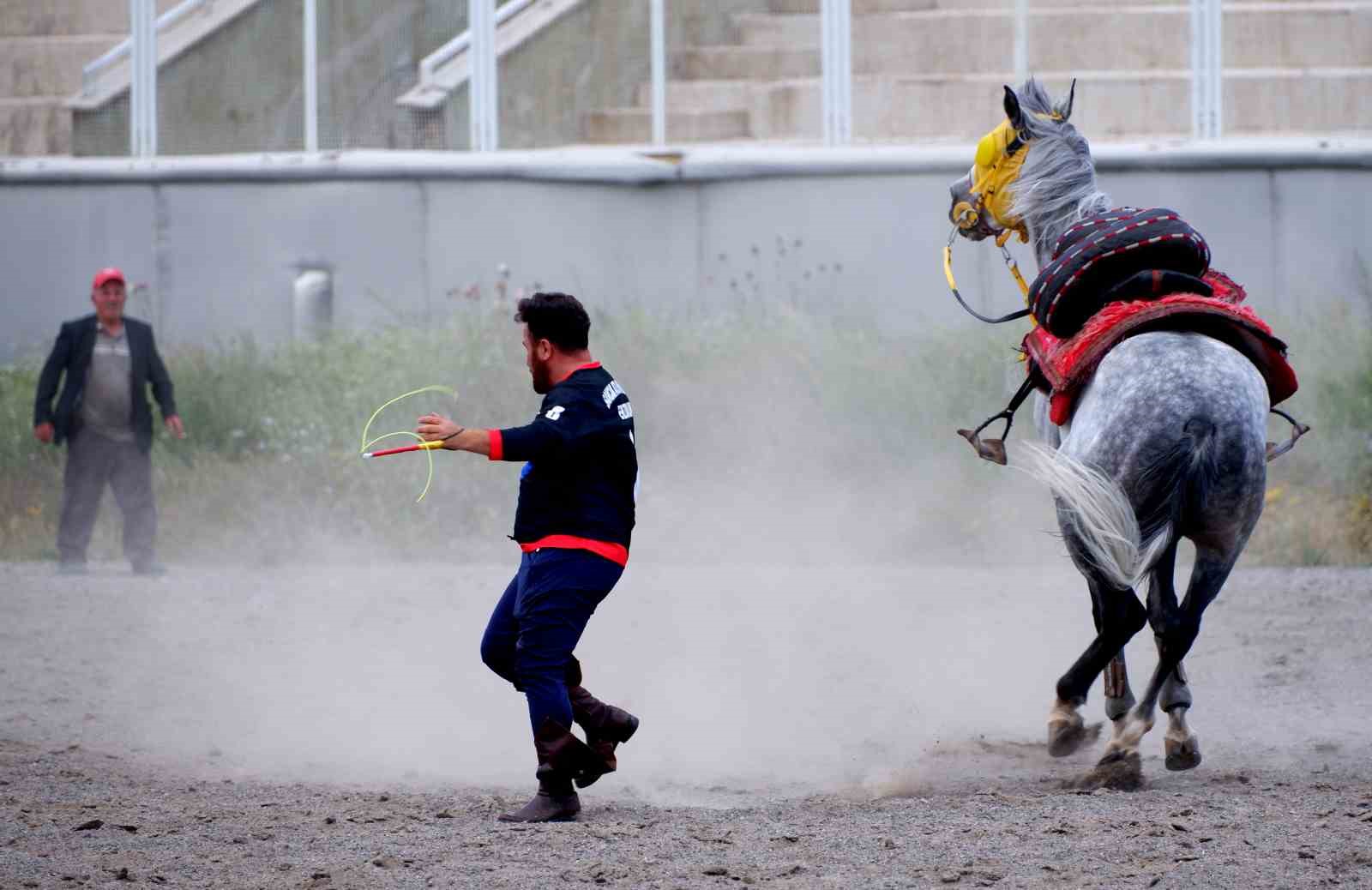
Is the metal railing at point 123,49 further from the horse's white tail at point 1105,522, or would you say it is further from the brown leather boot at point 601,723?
the horse's white tail at point 1105,522

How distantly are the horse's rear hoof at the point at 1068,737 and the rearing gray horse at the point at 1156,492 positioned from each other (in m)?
0.02

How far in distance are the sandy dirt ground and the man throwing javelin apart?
0.26 m

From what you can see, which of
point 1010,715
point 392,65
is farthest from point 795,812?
point 392,65

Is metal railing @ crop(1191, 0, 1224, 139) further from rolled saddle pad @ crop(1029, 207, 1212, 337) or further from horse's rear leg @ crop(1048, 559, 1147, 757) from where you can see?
horse's rear leg @ crop(1048, 559, 1147, 757)

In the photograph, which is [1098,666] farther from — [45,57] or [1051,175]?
[45,57]

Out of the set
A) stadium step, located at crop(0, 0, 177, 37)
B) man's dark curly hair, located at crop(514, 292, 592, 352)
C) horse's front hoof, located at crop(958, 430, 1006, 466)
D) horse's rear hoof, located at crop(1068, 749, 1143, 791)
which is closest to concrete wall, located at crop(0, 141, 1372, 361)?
stadium step, located at crop(0, 0, 177, 37)

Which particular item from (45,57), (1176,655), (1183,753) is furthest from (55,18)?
(1183,753)

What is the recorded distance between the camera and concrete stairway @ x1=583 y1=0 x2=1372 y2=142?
39.2ft

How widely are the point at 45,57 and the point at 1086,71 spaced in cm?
826

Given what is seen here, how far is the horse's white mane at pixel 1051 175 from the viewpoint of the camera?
602 cm

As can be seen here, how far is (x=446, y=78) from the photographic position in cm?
1279

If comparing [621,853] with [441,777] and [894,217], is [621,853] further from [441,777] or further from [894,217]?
[894,217]

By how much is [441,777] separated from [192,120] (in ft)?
28.0

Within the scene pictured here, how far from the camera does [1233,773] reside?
562 centimetres
